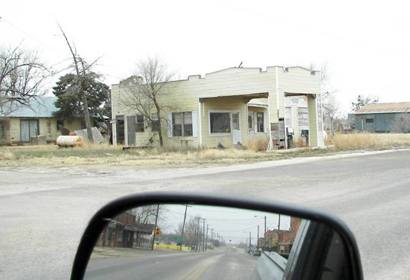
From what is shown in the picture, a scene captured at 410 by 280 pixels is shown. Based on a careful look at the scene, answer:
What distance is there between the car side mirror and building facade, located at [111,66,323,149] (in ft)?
97.9

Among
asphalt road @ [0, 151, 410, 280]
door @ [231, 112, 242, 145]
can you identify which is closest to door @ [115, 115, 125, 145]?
door @ [231, 112, 242, 145]

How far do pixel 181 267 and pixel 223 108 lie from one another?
34431 millimetres

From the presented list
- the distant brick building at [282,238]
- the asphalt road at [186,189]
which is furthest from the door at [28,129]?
the distant brick building at [282,238]

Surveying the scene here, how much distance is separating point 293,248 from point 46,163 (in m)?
23.9

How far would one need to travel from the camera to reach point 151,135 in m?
37.7

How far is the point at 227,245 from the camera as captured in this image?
200 cm

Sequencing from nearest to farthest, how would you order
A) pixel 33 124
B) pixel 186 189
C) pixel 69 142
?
1. pixel 186 189
2. pixel 69 142
3. pixel 33 124

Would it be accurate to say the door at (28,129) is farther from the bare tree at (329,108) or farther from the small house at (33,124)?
the bare tree at (329,108)

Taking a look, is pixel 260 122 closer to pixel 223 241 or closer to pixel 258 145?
pixel 258 145

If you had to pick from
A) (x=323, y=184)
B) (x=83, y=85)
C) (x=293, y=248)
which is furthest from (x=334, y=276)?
(x=83, y=85)

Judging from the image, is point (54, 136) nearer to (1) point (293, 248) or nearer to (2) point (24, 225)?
(2) point (24, 225)

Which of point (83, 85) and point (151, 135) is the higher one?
point (83, 85)

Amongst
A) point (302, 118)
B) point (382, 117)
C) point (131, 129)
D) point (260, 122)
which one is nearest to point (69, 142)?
point (131, 129)

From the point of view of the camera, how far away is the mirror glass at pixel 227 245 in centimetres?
199
